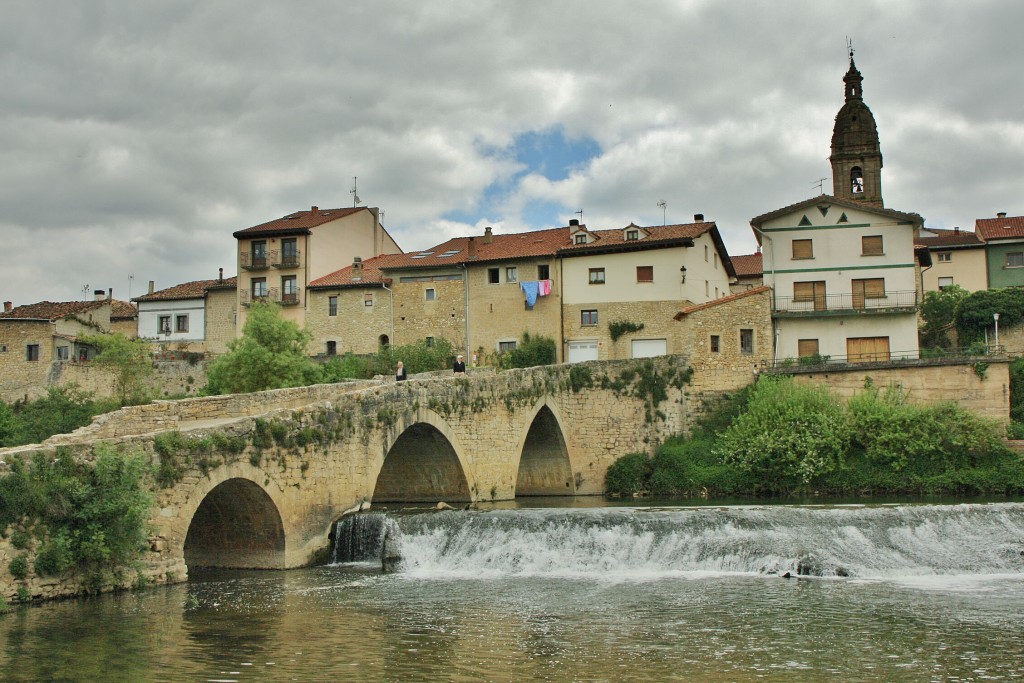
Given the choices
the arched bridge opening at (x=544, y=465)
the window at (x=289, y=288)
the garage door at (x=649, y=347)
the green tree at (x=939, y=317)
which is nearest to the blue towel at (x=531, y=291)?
the garage door at (x=649, y=347)

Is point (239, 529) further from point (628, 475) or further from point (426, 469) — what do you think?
point (628, 475)

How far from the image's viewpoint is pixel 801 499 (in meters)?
31.2

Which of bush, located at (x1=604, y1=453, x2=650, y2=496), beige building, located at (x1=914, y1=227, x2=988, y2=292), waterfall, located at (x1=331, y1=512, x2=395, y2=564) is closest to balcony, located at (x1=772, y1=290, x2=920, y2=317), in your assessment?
bush, located at (x1=604, y1=453, x2=650, y2=496)

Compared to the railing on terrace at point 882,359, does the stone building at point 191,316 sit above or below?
above

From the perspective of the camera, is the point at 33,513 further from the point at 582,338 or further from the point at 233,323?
the point at 233,323

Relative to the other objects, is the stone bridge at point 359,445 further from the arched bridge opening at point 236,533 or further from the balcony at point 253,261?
the balcony at point 253,261

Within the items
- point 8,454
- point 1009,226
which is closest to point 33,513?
point 8,454

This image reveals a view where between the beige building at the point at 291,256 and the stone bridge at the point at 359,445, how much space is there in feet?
62.1

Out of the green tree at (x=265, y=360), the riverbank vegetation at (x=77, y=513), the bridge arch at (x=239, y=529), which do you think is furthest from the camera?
the green tree at (x=265, y=360)

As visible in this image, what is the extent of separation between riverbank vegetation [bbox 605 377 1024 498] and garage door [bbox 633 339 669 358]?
6547mm

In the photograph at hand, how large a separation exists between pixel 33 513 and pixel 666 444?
2347cm

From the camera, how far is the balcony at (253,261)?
167 ft

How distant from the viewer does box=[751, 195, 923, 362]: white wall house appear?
125 feet

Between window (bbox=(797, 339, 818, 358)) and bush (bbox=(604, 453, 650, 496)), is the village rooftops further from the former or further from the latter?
bush (bbox=(604, 453, 650, 496))
